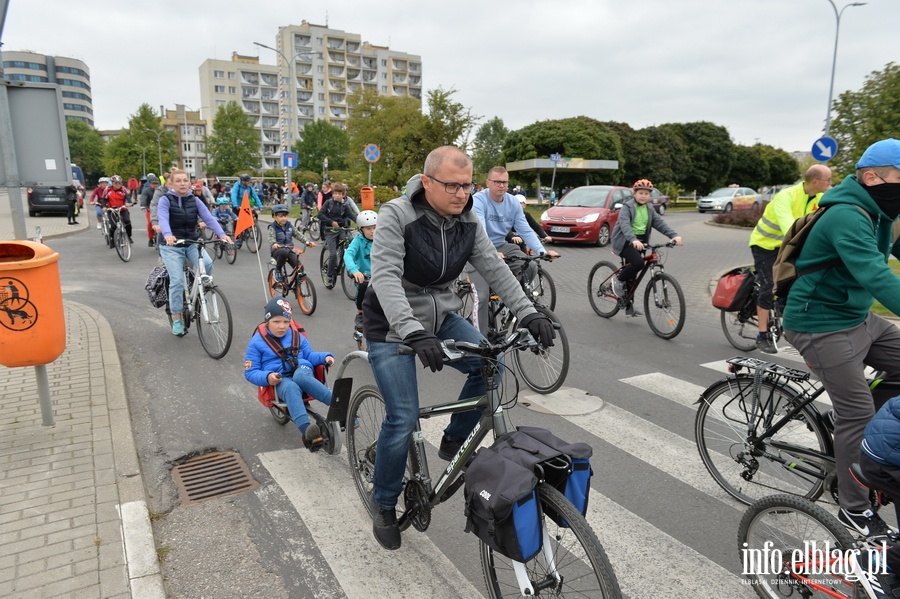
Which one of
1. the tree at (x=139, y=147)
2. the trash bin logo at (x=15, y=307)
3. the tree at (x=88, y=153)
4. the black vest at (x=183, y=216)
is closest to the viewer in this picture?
the trash bin logo at (x=15, y=307)

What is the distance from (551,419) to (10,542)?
3.68m

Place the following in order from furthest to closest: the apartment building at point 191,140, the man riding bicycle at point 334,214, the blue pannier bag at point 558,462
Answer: the apartment building at point 191,140 < the man riding bicycle at point 334,214 < the blue pannier bag at point 558,462

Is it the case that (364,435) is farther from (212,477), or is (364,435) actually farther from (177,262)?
(177,262)

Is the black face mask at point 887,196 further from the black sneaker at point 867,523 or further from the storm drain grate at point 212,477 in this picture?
the storm drain grate at point 212,477

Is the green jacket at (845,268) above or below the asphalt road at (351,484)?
above

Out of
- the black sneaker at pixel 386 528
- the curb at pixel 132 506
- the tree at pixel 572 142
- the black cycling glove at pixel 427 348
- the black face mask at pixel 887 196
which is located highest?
the tree at pixel 572 142

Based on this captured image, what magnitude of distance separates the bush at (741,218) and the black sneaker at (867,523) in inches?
1074

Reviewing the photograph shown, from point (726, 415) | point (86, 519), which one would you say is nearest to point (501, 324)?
point (726, 415)

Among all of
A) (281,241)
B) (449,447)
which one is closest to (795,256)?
(449,447)

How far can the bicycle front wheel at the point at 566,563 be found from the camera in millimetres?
2127

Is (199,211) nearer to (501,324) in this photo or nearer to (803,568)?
(501,324)

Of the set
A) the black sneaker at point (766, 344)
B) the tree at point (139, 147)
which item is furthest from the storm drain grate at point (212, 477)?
the tree at point (139, 147)

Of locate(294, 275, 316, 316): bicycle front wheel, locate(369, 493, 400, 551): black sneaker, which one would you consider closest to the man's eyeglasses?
locate(369, 493, 400, 551): black sneaker

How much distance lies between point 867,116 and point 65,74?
556 feet
